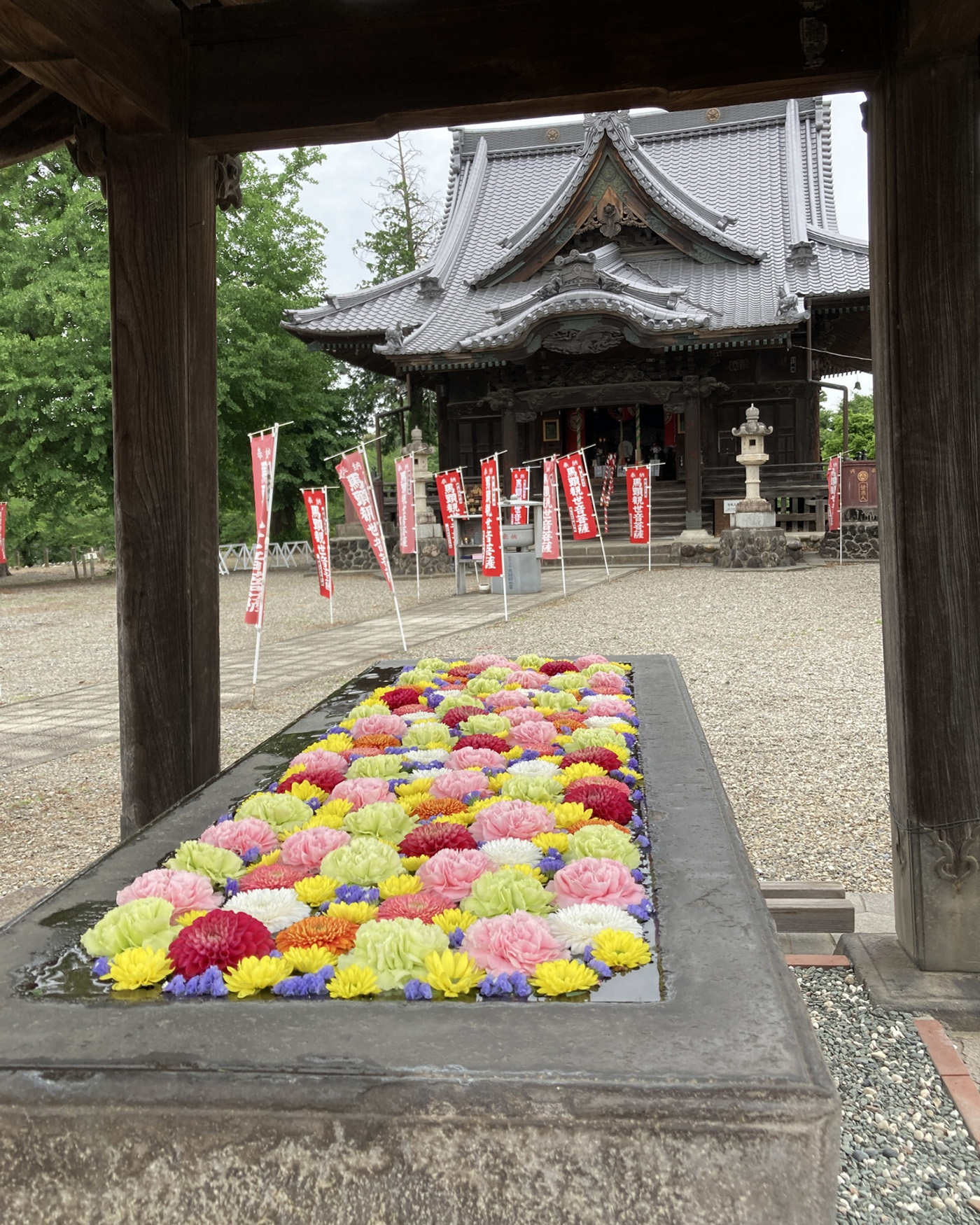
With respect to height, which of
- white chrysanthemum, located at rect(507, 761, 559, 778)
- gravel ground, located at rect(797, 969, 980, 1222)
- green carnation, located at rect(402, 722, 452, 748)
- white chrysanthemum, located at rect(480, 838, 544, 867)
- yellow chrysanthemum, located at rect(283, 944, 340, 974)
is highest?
green carnation, located at rect(402, 722, 452, 748)

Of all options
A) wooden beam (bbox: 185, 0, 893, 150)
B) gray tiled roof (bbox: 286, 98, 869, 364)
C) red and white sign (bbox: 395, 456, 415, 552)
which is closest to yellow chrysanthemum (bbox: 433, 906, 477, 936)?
wooden beam (bbox: 185, 0, 893, 150)

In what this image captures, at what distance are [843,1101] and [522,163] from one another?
25789 mm

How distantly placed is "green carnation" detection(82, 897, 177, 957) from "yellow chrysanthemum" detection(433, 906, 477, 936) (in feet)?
1.53

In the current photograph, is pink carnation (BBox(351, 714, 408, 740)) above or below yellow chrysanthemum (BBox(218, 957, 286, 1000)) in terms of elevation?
above

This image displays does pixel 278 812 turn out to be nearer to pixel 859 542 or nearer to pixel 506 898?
pixel 506 898

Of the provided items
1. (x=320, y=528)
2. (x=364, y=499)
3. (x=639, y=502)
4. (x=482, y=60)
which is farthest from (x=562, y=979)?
(x=639, y=502)

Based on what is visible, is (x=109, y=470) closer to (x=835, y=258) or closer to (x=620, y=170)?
(x=620, y=170)

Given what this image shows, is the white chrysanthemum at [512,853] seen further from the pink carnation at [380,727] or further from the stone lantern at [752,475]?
the stone lantern at [752,475]

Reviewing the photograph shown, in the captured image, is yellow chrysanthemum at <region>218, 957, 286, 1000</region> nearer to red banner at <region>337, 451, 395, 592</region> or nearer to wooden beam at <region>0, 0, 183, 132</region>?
wooden beam at <region>0, 0, 183, 132</region>

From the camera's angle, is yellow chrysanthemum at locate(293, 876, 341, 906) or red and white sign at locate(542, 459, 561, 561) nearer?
yellow chrysanthemum at locate(293, 876, 341, 906)

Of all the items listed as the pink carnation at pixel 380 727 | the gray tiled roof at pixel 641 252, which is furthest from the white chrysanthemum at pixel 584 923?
the gray tiled roof at pixel 641 252

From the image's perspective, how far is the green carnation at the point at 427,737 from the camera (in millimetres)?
3088

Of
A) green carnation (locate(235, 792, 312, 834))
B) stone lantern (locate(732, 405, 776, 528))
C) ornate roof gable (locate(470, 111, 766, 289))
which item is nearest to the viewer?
green carnation (locate(235, 792, 312, 834))

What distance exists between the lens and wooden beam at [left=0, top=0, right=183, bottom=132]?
237 centimetres
